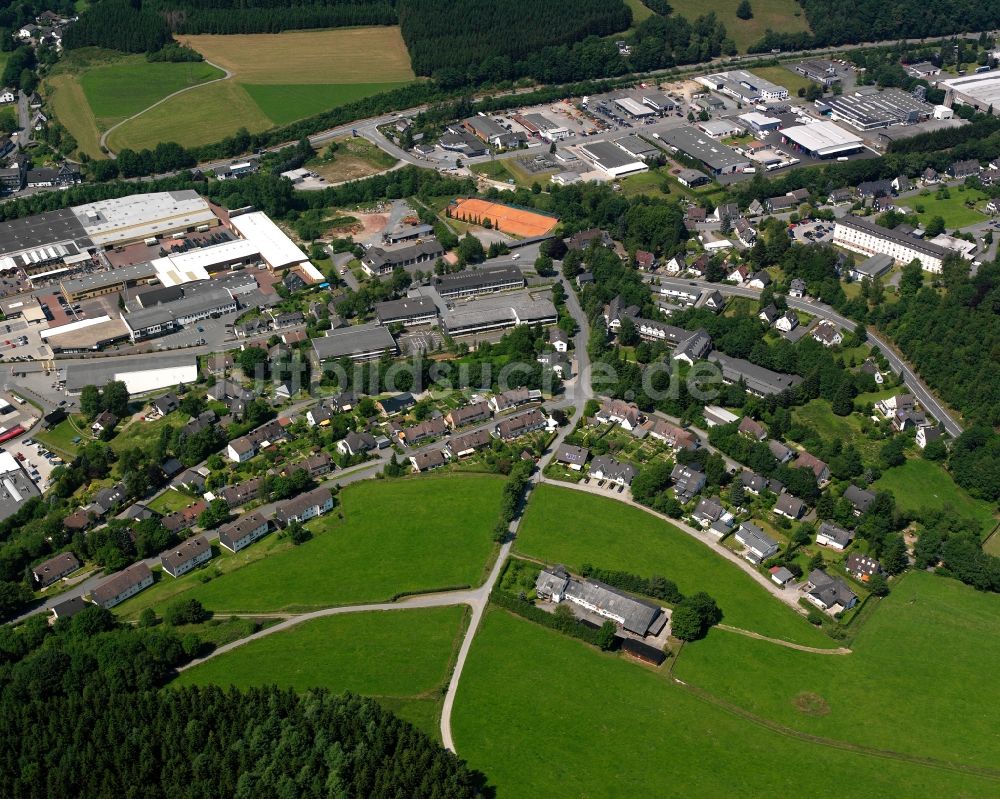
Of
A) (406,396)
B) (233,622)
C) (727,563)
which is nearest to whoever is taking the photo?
(233,622)

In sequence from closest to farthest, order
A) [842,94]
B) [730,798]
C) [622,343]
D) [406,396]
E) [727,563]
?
1. [730,798]
2. [727,563]
3. [406,396]
4. [622,343]
5. [842,94]

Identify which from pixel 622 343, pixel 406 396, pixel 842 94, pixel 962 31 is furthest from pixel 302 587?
pixel 962 31

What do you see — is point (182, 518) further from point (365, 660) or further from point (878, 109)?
point (878, 109)

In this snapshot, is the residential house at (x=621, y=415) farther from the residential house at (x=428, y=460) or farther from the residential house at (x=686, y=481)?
the residential house at (x=428, y=460)

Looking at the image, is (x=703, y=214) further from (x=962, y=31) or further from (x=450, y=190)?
(x=962, y=31)

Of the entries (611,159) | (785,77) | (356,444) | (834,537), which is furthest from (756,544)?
(785,77)

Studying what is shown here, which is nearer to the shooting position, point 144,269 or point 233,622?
point 233,622
